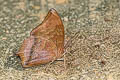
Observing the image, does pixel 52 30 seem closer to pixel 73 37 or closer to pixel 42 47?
pixel 42 47

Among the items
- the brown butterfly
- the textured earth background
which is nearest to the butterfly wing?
the brown butterfly

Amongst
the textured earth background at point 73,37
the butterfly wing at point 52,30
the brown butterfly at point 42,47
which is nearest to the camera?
the butterfly wing at point 52,30

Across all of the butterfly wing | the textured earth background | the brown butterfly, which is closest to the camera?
the butterfly wing

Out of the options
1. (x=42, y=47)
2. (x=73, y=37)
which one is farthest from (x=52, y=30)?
(x=73, y=37)

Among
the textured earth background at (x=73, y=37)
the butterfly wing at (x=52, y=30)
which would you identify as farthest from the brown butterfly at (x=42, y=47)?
the textured earth background at (x=73, y=37)

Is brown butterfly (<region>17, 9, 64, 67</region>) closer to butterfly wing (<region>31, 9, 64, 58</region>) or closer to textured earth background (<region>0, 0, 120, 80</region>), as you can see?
butterfly wing (<region>31, 9, 64, 58</region>)

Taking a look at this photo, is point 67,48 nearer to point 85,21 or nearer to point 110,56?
point 110,56

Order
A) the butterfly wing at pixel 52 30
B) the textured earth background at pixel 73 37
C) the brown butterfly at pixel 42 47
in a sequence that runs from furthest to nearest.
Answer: the textured earth background at pixel 73 37 → the brown butterfly at pixel 42 47 → the butterfly wing at pixel 52 30

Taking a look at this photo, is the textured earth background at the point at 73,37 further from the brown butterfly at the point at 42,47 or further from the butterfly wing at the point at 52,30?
the butterfly wing at the point at 52,30
